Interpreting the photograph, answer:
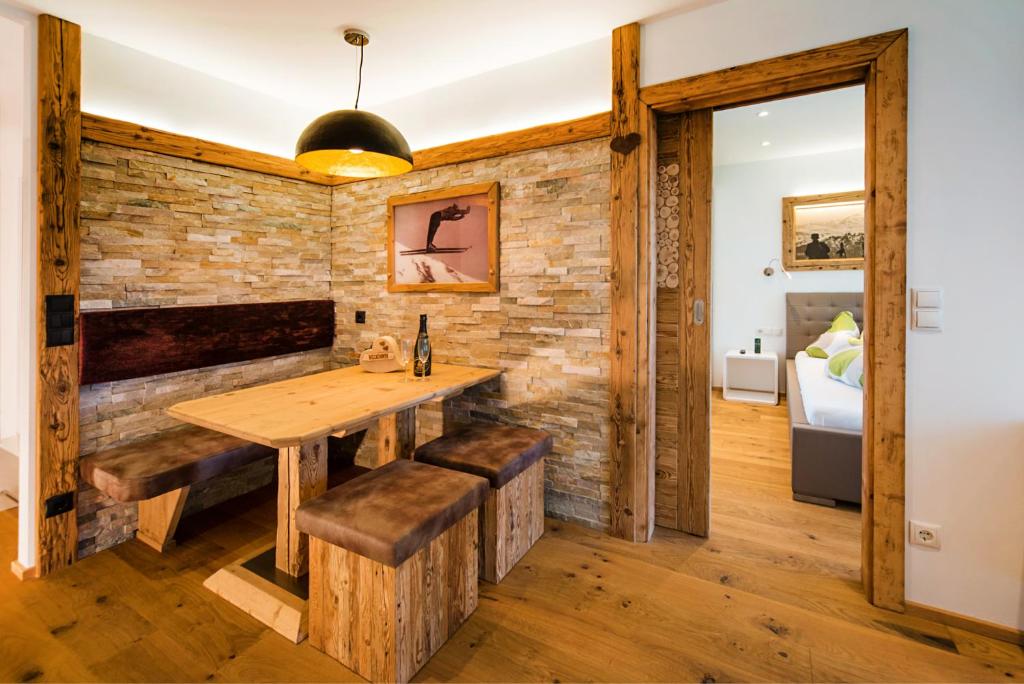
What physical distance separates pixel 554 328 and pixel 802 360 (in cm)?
343

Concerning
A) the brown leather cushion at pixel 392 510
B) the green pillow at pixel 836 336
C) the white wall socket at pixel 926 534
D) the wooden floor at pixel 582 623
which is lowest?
the wooden floor at pixel 582 623

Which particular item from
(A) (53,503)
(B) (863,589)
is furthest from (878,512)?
(A) (53,503)

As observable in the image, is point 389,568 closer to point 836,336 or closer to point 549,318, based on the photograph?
point 549,318

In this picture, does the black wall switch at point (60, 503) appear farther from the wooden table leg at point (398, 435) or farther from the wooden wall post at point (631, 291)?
the wooden wall post at point (631, 291)

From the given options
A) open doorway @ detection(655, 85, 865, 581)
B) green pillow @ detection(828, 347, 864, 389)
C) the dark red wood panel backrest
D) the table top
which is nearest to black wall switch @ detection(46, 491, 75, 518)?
the dark red wood panel backrest

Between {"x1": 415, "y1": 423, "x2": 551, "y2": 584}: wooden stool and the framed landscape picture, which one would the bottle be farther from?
the framed landscape picture

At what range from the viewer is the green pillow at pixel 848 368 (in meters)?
3.44

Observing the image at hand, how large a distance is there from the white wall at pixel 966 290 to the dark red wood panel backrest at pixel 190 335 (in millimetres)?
Answer: 3281

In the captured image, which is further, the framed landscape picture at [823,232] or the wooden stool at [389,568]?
the framed landscape picture at [823,232]

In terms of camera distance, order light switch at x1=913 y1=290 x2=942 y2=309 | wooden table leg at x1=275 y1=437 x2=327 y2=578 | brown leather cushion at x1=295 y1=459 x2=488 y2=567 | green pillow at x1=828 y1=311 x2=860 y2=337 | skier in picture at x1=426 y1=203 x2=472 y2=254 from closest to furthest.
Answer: brown leather cushion at x1=295 y1=459 x2=488 y2=567, light switch at x1=913 y1=290 x2=942 y2=309, wooden table leg at x1=275 y1=437 x2=327 y2=578, skier in picture at x1=426 y1=203 x2=472 y2=254, green pillow at x1=828 y1=311 x2=860 y2=337

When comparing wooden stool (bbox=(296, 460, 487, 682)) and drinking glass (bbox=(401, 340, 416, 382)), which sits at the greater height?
drinking glass (bbox=(401, 340, 416, 382))

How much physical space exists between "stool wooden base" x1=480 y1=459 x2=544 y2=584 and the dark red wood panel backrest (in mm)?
1835

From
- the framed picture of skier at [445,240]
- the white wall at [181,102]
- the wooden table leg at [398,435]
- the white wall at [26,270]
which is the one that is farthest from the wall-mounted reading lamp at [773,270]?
the white wall at [26,270]

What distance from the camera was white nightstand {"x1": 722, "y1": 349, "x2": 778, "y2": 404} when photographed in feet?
17.0
